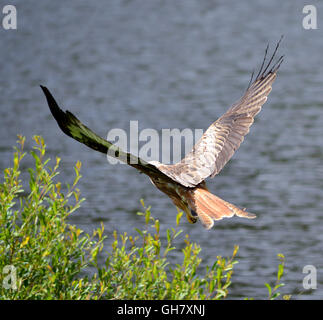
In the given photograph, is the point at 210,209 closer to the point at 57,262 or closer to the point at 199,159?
the point at 199,159

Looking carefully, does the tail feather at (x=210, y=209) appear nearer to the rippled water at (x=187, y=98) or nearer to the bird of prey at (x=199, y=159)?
the bird of prey at (x=199, y=159)

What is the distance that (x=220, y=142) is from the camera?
25.2 feet

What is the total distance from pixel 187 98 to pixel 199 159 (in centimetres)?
1427

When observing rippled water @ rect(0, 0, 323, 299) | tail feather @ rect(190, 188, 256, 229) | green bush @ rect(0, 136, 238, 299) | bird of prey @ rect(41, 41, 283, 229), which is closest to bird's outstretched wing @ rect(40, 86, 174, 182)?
bird of prey @ rect(41, 41, 283, 229)

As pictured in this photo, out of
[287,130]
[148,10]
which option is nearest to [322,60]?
[287,130]

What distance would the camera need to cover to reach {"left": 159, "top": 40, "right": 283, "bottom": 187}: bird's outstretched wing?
22.0 ft

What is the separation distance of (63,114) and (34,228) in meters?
2.25

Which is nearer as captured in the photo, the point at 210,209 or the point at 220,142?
the point at 210,209

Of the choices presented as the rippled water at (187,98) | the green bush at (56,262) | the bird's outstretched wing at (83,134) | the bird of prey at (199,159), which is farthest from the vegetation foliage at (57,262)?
the rippled water at (187,98)

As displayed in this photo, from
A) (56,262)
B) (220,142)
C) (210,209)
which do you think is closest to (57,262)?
(56,262)

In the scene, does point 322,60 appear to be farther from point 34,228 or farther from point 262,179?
point 34,228

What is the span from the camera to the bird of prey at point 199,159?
4.88 metres

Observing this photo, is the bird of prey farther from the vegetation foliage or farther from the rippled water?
the rippled water

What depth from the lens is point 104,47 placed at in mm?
26953
